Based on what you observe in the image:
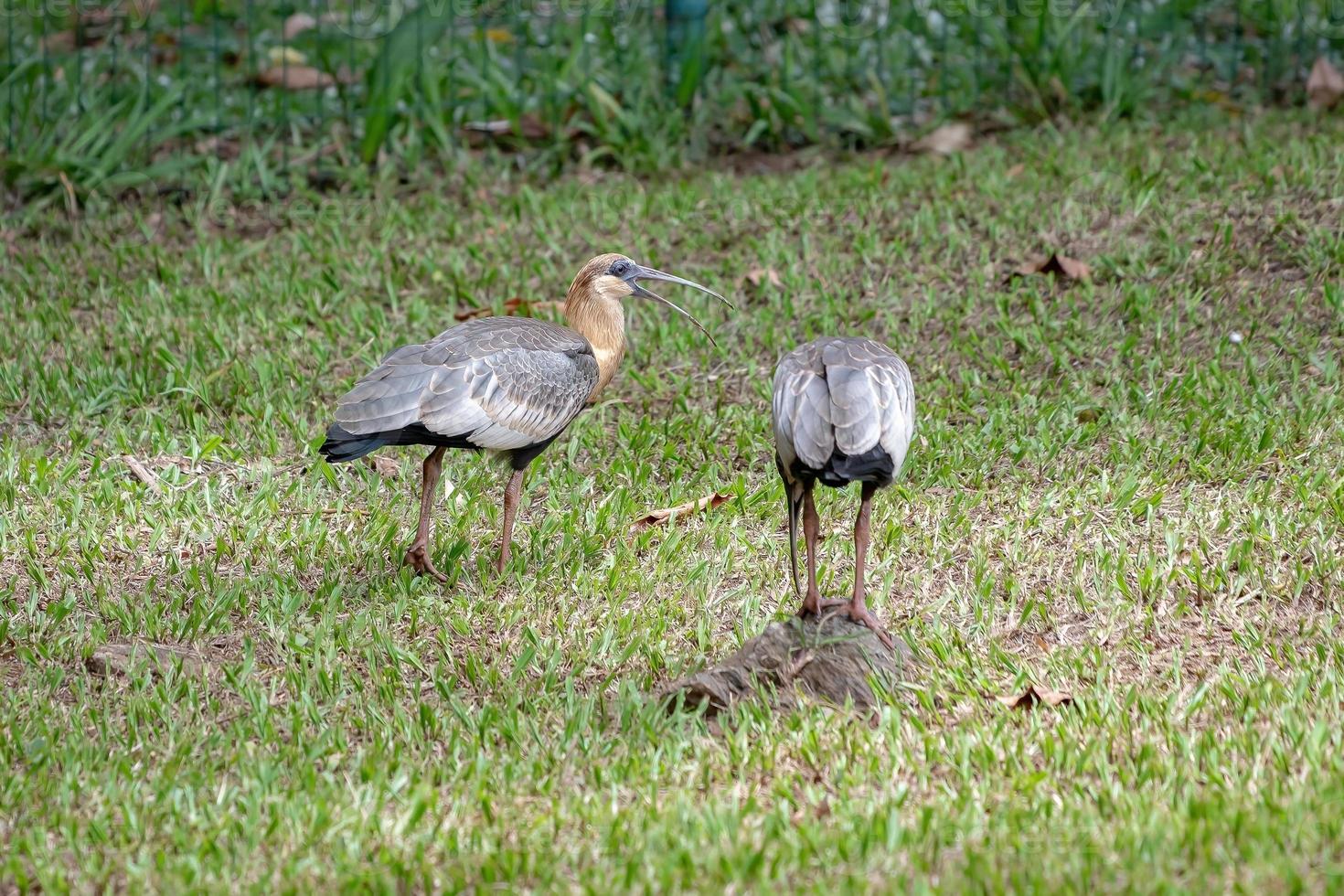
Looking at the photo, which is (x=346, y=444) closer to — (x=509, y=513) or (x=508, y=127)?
(x=509, y=513)

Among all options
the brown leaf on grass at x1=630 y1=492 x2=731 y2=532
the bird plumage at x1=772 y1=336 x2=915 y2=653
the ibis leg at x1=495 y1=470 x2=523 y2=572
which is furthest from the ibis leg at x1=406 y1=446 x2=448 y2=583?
the bird plumage at x1=772 y1=336 x2=915 y2=653

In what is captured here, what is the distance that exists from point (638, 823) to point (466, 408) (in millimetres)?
1845

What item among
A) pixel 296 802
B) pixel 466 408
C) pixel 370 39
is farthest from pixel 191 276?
pixel 296 802

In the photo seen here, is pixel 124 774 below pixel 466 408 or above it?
below

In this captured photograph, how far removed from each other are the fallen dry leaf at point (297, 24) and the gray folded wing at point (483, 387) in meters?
5.12

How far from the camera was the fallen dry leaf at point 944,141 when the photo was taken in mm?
9086

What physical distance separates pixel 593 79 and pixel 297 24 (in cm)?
233

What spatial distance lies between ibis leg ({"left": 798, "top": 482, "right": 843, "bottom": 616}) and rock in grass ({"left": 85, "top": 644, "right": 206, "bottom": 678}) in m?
1.83

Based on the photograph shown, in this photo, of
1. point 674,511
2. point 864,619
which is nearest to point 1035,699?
point 864,619

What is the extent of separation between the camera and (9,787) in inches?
159

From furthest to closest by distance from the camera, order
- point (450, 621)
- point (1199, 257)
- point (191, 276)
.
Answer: point (191, 276) < point (1199, 257) < point (450, 621)

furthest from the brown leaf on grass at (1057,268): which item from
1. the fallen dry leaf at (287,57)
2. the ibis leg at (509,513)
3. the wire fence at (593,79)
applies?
the fallen dry leaf at (287,57)

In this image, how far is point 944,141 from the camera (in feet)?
30.0

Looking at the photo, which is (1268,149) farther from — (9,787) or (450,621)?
(9,787)
